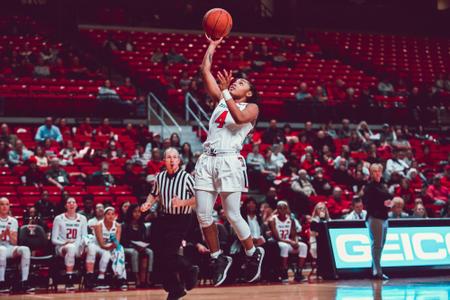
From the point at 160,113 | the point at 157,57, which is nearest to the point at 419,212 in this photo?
the point at 160,113

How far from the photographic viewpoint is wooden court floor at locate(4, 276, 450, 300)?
9.64m

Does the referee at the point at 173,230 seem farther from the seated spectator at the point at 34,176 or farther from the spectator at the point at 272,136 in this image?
the spectator at the point at 272,136

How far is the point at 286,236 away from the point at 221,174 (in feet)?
21.6

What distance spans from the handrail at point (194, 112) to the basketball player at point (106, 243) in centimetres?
626

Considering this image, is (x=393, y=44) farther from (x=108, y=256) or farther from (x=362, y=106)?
(x=108, y=256)

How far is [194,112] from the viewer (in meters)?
21.0

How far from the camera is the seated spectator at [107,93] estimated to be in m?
19.3

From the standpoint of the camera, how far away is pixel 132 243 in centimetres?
1327

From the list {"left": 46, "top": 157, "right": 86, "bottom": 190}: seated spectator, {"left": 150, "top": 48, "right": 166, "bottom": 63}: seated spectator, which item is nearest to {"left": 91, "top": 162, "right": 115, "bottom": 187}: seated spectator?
{"left": 46, "top": 157, "right": 86, "bottom": 190}: seated spectator

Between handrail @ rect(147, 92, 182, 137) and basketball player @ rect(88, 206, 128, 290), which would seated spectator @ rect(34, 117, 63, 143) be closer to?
handrail @ rect(147, 92, 182, 137)

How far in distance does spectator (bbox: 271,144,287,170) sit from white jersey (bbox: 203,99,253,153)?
997cm

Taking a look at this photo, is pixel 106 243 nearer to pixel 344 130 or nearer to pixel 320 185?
pixel 320 185

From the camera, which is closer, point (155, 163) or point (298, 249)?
point (298, 249)

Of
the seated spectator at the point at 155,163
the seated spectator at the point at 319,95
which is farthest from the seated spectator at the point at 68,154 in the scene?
the seated spectator at the point at 319,95
